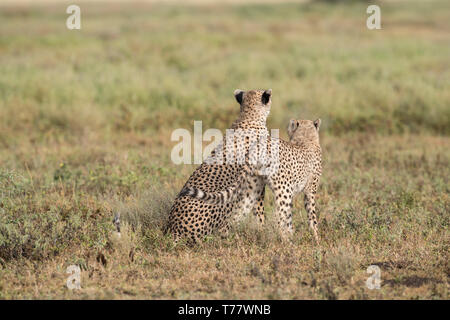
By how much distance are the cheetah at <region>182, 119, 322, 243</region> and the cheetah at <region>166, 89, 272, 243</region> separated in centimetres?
9

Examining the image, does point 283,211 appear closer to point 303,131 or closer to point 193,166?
point 303,131

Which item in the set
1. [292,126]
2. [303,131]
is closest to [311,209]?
[303,131]

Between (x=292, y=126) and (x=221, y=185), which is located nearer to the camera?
(x=221, y=185)

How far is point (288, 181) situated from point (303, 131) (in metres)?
0.94

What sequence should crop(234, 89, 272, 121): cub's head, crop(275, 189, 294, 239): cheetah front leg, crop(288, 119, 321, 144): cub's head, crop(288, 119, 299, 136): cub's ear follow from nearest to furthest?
1. crop(275, 189, 294, 239): cheetah front leg
2. crop(234, 89, 272, 121): cub's head
3. crop(288, 119, 321, 144): cub's head
4. crop(288, 119, 299, 136): cub's ear

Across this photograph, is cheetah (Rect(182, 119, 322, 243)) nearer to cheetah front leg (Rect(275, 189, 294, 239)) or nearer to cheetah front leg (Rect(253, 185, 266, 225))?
cheetah front leg (Rect(275, 189, 294, 239))

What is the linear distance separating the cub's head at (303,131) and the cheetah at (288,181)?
0.08 m

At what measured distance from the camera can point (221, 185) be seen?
4.82 metres

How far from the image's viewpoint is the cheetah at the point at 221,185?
4734 millimetres

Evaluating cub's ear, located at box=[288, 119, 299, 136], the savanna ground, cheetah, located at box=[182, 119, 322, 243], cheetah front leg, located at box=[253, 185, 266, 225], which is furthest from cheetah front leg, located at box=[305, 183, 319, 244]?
cub's ear, located at box=[288, 119, 299, 136]

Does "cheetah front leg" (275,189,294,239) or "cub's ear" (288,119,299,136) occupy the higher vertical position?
"cub's ear" (288,119,299,136)

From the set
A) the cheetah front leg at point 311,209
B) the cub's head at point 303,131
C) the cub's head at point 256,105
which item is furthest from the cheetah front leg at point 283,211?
the cub's head at point 303,131

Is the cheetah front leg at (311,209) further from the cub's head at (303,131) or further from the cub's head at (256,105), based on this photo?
the cub's head at (256,105)

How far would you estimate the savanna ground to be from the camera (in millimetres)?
4289
